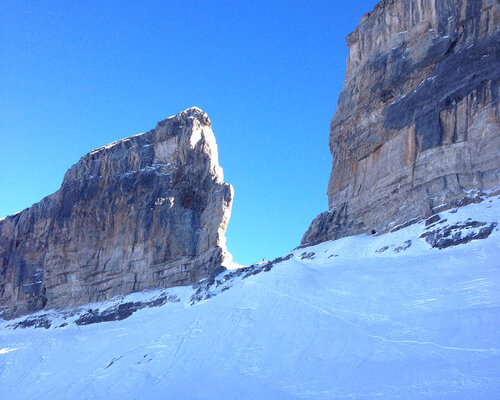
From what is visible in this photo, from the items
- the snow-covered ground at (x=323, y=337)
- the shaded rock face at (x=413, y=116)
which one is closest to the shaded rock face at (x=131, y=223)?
the snow-covered ground at (x=323, y=337)

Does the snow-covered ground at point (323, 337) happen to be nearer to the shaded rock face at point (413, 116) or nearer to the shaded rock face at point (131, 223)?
the shaded rock face at point (413, 116)

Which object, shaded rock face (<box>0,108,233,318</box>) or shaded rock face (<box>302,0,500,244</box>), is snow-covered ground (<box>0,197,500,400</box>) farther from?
shaded rock face (<box>0,108,233,318</box>)

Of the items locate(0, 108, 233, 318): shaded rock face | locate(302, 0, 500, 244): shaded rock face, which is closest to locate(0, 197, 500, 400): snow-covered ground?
locate(302, 0, 500, 244): shaded rock face

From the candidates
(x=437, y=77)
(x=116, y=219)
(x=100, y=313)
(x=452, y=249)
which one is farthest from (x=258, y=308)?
(x=116, y=219)

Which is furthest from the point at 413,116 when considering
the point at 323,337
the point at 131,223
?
the point at 131,223

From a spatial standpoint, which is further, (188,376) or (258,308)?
(258,308)

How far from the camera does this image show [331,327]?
26.7 m

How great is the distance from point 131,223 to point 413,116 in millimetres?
30629

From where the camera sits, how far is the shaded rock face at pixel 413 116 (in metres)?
35.1

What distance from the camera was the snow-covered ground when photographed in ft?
63.9

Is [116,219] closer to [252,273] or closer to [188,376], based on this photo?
[252,273]

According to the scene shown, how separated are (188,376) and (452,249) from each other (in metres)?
15.0

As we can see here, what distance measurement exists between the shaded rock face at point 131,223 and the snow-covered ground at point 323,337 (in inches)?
338

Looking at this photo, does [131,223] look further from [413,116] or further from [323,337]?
[323,337]
